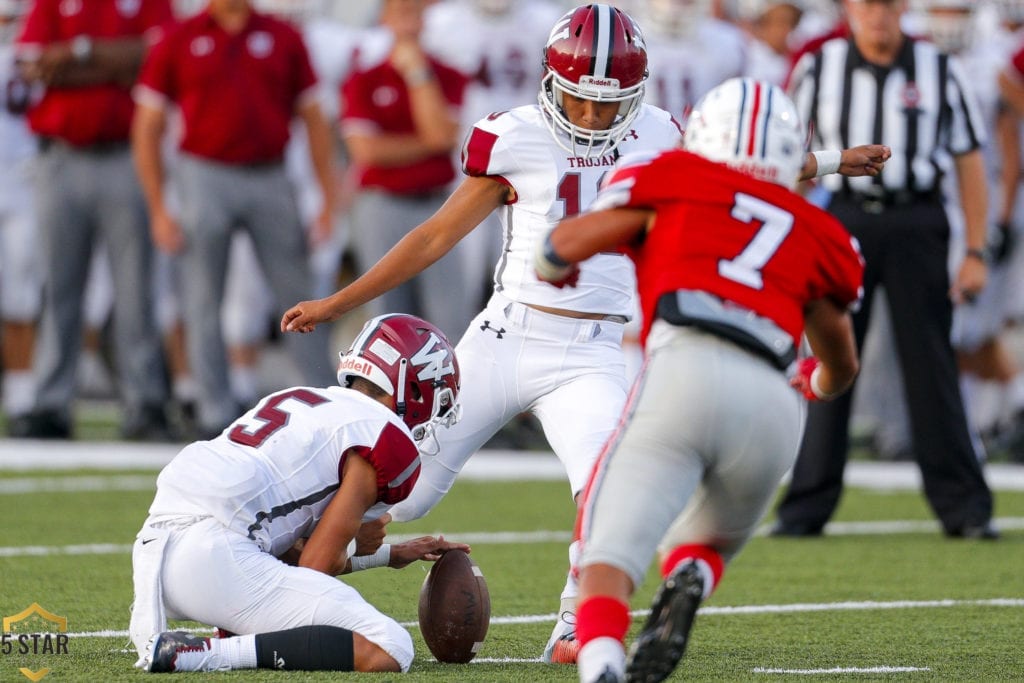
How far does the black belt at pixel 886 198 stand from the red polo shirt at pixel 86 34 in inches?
162

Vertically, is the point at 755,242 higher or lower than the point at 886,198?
higher

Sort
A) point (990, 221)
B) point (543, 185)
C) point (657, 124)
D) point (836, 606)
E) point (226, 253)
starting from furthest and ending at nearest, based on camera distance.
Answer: point (990, 221)
point (226, 253)
point (836, 606)
point (657, 124)
point (543, 185)

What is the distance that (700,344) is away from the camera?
149 inches

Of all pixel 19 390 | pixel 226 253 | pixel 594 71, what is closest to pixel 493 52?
pixel 226 253

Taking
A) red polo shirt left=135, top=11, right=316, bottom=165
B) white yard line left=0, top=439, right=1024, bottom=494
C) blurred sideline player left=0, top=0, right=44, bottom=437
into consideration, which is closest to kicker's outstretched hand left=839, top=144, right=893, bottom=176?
white yard line left=0, top=439, right=1024, bottom=494

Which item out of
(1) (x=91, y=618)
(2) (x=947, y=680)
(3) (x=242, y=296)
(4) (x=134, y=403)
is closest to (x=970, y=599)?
(2) (x=947, y=680)

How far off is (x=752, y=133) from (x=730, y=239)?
0.25m

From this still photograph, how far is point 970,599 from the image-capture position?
18.9 ft

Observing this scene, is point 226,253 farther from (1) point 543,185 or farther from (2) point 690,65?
(1) point 543,185

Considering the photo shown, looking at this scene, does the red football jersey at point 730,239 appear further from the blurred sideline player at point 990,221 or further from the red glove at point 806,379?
the blurred sideline player at point 990,221

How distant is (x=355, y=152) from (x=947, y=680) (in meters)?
6.16

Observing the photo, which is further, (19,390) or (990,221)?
(19,390)

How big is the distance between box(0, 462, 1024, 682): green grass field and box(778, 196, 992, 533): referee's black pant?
0.60 feet

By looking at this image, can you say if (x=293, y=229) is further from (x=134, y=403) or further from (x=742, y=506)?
(x=742, y=506)
